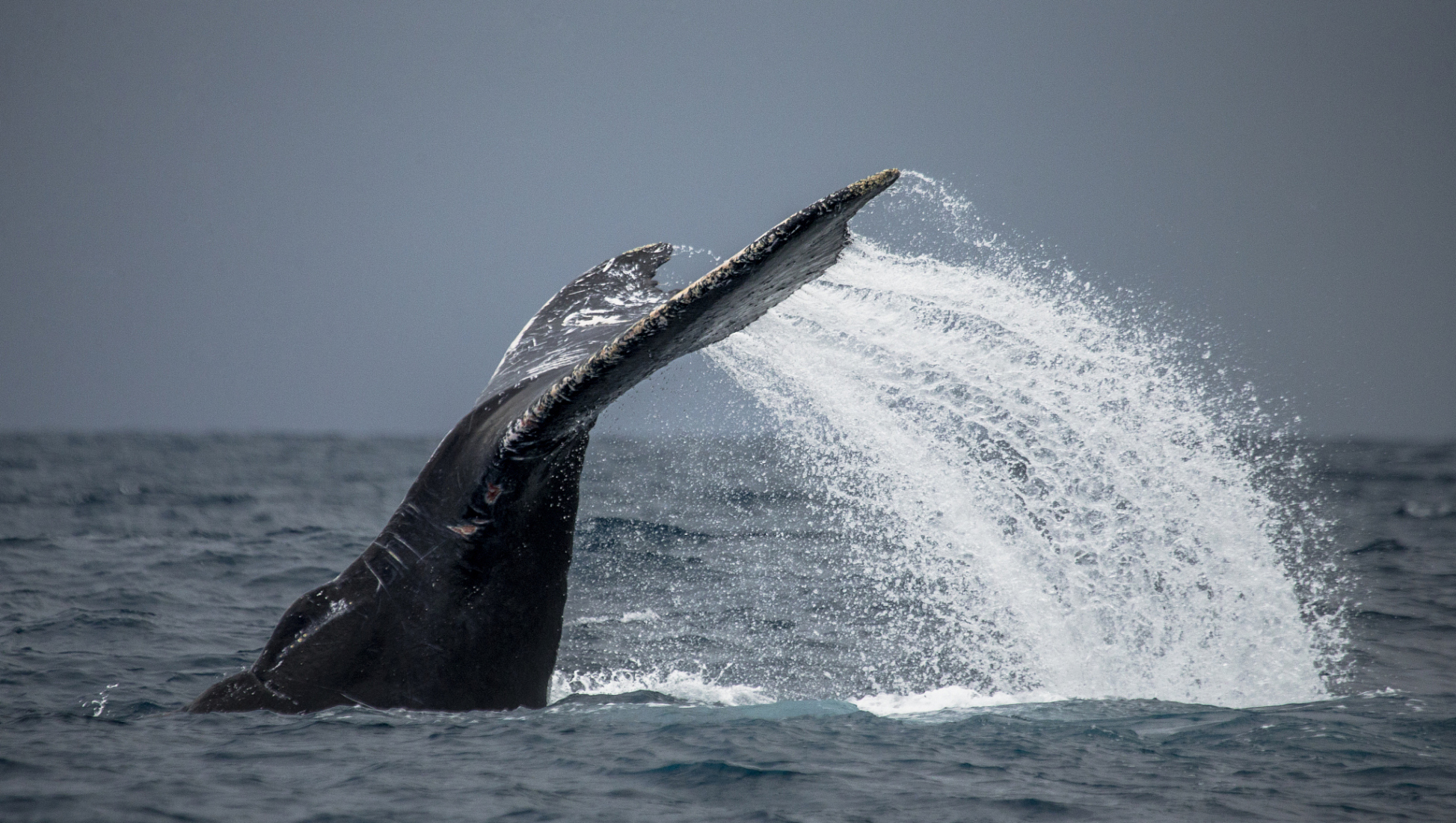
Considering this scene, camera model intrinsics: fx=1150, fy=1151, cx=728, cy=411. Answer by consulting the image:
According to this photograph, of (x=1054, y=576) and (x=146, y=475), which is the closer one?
(x=1054, y=576)

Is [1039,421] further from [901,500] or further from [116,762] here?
[116,762]

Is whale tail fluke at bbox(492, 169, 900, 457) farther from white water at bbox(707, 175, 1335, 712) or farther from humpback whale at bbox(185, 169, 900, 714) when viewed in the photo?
white water at bbox(707, 175, 1335, 712)

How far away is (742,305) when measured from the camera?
3068mm

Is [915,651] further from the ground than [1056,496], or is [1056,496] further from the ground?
[1056,496]

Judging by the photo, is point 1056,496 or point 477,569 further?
point 1056,496

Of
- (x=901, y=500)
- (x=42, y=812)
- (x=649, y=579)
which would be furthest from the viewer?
(x=649, y=579)

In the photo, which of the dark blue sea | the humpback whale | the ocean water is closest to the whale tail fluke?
the humpback whale

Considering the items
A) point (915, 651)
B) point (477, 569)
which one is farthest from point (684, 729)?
point (915, 651)

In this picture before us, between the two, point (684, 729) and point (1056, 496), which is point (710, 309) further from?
point (1056, 496)

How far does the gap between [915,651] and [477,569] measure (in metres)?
3.86

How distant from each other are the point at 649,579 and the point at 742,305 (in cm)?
680

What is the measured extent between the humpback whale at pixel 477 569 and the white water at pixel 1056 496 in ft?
6.02

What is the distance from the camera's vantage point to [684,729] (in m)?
4.91

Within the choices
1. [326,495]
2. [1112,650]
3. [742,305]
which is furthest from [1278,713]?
[326,495]
